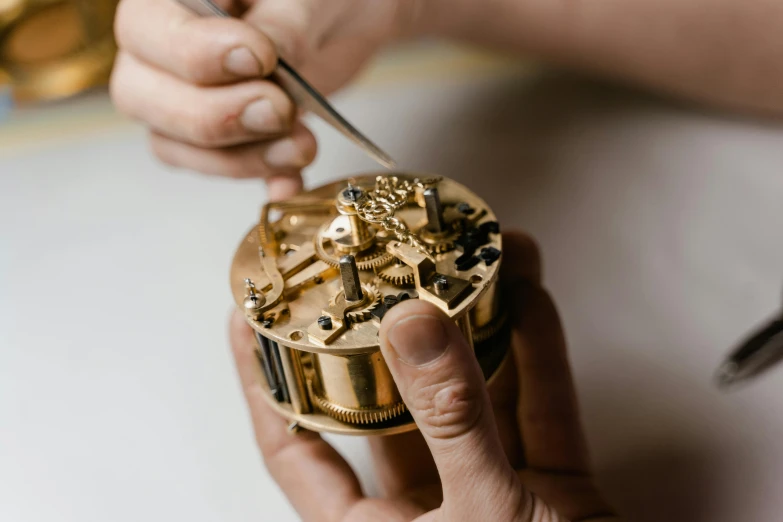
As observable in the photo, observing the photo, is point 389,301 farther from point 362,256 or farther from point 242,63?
point 242,63

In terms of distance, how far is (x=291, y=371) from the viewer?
45.3 inches

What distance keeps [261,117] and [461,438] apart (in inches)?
29.8

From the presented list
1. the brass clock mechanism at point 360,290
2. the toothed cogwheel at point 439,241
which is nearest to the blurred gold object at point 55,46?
the brass clock mechanism at point 360,290

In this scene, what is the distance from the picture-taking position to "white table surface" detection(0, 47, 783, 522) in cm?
147

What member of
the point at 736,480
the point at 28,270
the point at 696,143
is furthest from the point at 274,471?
the point at 696,143

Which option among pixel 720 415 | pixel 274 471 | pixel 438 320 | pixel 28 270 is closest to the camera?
pixel 438 320

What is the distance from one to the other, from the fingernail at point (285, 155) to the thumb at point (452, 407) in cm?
70

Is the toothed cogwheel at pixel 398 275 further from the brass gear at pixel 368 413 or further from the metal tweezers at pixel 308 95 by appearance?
the metal tweezers at pixel 308 95

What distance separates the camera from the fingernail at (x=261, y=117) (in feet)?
4.59

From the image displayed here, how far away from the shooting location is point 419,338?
2.85ft

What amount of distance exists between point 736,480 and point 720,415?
0.15 m

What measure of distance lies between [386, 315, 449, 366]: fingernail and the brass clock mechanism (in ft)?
0.53

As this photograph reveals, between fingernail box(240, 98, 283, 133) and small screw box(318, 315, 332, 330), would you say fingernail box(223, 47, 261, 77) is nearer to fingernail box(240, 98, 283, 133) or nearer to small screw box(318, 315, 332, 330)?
fingernail box(240, 98, 283, 133)

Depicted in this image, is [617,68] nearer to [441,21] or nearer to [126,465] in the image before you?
[441,21]
